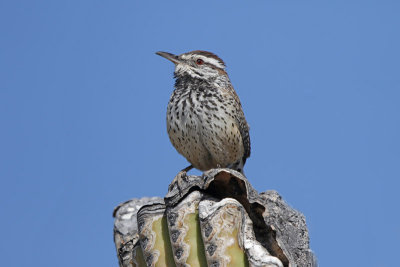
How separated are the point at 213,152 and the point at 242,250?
229 centimetres

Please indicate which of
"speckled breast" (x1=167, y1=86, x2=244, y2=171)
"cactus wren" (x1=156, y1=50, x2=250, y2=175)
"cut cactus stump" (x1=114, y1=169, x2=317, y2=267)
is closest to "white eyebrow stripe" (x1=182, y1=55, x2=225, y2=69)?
"cactus wren" (x1=156, y1=50, x2=250, y2=175)

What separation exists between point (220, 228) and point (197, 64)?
2687mm

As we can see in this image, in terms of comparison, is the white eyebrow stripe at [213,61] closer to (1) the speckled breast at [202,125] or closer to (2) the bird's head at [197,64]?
(2) the bird's head at [197,64]

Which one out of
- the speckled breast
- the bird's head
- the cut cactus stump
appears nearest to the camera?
the cut cactus stump

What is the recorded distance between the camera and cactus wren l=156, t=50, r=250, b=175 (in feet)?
17.1

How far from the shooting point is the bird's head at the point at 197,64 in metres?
5.54

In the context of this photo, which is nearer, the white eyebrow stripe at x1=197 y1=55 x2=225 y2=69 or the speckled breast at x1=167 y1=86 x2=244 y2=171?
the speckled breast at x1=167 y1=86 x2=244 y2=171

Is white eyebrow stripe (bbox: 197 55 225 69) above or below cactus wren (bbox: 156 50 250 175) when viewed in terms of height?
above

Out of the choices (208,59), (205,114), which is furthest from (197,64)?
(205,114)

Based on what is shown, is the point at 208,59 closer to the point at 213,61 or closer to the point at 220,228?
Answer: the point at 213,61

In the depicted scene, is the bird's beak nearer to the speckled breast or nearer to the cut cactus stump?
the speckled breast

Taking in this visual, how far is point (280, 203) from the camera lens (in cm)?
348

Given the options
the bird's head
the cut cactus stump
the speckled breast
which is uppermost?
the bird's head

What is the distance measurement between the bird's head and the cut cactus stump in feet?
6.33
